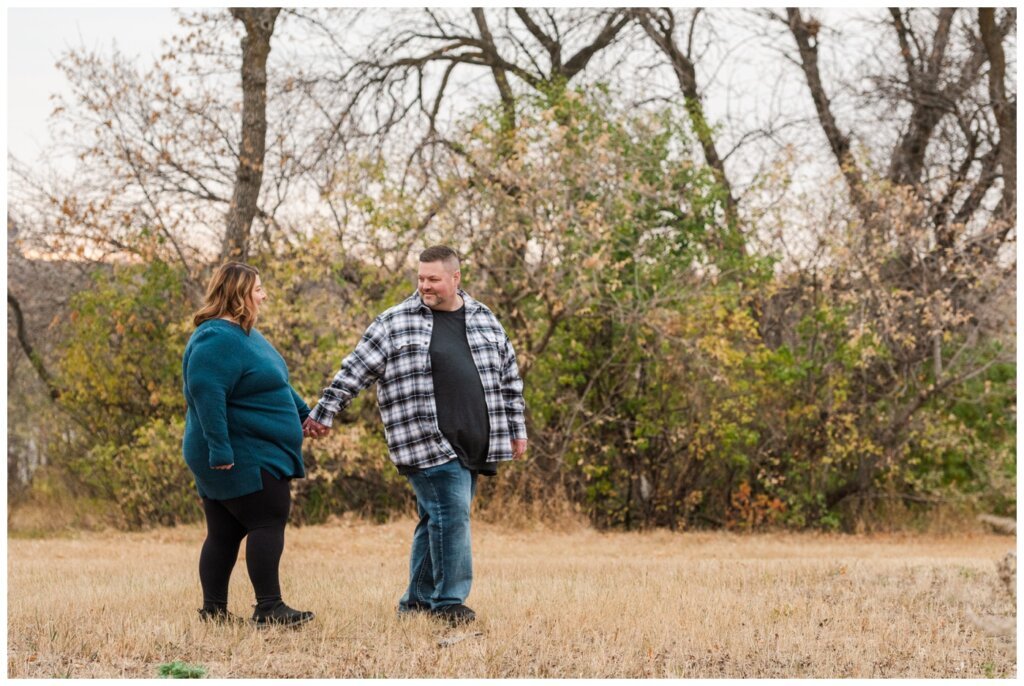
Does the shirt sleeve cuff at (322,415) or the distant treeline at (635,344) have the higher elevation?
the distant treeline at (635,344)

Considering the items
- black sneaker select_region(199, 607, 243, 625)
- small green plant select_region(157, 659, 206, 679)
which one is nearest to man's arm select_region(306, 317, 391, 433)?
black sneaker select_region(199, 607, 243, 625)

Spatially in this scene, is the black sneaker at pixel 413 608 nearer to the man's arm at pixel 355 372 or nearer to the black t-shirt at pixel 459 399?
the black t-shirt at pixel 459 399

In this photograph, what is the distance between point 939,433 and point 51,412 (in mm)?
12022

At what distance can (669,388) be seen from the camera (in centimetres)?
1300

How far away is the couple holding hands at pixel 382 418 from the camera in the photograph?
5008mm

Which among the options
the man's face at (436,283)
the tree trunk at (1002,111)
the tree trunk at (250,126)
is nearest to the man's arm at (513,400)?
the man's face at (436,283)

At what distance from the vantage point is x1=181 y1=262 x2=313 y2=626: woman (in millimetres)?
4918

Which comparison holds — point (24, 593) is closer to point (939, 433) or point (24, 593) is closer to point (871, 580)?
point (871, 580)

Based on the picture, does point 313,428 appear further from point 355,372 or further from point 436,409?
point 436,409

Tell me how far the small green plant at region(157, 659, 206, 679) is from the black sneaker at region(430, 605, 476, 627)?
1.17m

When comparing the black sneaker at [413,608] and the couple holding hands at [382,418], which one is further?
the black sneaker at [413,608]

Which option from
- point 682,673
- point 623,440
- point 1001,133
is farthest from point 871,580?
point 1001,133

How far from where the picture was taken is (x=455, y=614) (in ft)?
16.7

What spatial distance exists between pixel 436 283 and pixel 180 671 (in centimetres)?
205
